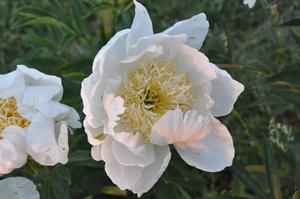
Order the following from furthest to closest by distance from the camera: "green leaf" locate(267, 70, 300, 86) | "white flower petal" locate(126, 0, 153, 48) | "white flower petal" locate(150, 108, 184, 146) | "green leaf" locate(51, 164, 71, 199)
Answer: "green leaf" locate(267, 70, 300, 86)
"green leaf" locate(51, 164, 71, 199)
"white flower petal" locate(126, 0, 153, 48)
"white flower petal" locate(150, 108, 184, 146)

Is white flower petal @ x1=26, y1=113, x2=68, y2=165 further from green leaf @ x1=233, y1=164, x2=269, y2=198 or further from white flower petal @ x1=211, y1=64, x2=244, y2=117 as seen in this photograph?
green leaf @ x1=233, y1=164, x2=269, y2=198

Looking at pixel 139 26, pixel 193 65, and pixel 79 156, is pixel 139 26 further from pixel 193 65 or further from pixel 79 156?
pixel 79 156

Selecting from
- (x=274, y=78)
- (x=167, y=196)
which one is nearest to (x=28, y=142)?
(x=167, y=196)

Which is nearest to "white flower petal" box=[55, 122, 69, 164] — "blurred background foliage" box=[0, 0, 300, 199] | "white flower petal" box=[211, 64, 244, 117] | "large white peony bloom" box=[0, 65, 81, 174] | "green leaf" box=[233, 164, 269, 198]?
"large white peony bloom" box=[0, 65, 81, 174]

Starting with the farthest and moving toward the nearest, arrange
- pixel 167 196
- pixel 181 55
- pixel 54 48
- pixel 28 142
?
pixel 54 48, pixel 167 196, pixel 181 55, pixel 28 142

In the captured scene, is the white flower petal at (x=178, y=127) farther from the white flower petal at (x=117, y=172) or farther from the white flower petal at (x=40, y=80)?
the white flower petal at (x=40, y=80)

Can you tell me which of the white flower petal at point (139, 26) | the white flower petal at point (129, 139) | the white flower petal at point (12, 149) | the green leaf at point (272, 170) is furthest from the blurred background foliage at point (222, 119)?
the white flower petal at point (139, 26)

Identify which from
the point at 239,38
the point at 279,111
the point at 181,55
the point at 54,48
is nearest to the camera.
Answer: the point at 181,55

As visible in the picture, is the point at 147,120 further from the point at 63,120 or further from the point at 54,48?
the point at 54,48
